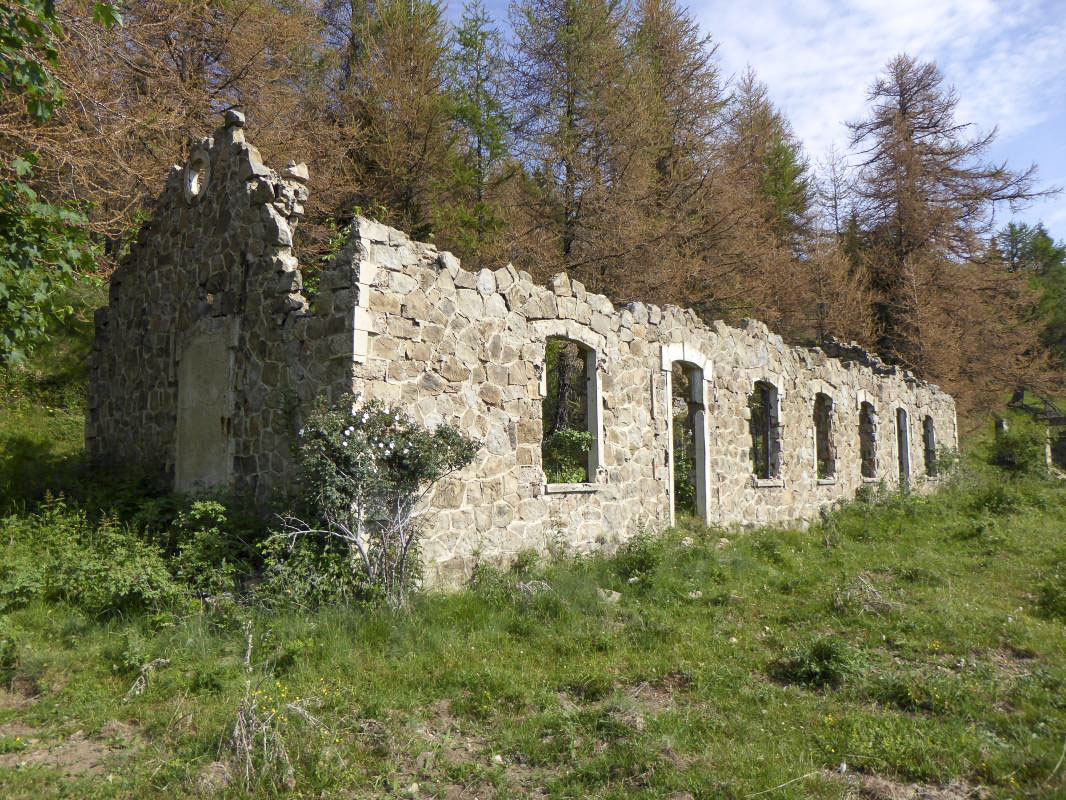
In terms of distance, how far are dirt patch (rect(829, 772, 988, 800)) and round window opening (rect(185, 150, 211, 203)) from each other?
30.4 feet

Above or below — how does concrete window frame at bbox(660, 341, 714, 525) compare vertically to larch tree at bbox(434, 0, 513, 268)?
below

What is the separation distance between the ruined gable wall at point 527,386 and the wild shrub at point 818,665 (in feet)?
10.5

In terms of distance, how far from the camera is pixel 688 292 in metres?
17.7

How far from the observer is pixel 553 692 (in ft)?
17.3

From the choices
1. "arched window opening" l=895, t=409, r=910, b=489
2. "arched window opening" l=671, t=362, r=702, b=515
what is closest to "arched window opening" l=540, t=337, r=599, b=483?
"arched window opening" l=671, t=362, r=702, b=515

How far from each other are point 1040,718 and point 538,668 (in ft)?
11.1

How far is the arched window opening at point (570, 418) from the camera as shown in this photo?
961cm

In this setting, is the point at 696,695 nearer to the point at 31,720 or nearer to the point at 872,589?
the point at 872,589

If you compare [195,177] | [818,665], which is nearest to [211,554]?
[818,665]

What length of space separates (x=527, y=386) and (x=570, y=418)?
713 cm

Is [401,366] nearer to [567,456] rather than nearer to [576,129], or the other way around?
[567,456]

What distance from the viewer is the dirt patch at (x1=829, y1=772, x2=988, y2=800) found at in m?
4.02

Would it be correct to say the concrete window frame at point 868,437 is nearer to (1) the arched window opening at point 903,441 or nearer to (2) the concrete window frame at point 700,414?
(1) the arched window opening at point 903,441

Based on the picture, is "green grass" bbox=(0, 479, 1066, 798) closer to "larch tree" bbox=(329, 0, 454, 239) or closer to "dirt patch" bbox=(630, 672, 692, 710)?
"dirt patch" bbox=(630, 672, 692, 710)
